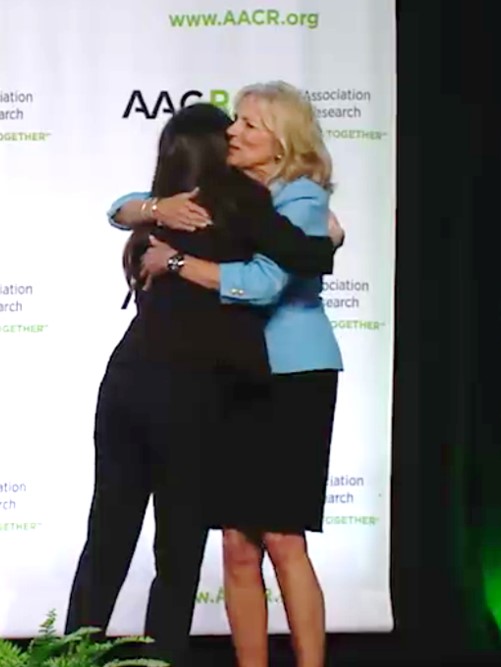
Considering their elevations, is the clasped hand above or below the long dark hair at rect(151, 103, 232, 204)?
below

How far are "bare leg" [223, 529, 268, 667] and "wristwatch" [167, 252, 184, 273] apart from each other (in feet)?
2.43

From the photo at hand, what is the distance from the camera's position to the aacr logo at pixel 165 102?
10.9 ft

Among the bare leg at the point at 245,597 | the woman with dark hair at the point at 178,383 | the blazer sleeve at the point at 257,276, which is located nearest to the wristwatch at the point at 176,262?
the woman with dark hair at the point at 178,383

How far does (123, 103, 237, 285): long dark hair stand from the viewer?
3.30 m

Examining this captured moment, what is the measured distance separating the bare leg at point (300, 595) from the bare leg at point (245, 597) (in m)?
0.05

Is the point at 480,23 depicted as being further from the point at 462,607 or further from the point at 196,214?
the point at 462,607

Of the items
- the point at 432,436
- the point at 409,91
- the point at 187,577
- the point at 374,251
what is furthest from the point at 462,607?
the point at 409,91

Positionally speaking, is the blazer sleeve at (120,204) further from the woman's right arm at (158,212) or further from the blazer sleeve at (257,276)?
the blazer sleeve at (257,276)

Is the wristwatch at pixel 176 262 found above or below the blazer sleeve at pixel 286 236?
below

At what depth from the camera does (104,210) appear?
10.9ft

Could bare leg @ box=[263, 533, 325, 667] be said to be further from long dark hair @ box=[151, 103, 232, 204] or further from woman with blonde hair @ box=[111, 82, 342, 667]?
long dark hair @ box=[151, 103, 232, 204]

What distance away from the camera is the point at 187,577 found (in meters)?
3.36

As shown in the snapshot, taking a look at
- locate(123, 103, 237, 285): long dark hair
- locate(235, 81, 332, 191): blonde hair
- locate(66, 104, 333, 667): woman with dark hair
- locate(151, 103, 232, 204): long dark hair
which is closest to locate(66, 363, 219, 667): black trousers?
locate(66, 104, 333, 667): woman with dark hair

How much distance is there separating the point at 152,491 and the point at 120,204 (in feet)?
2.63
